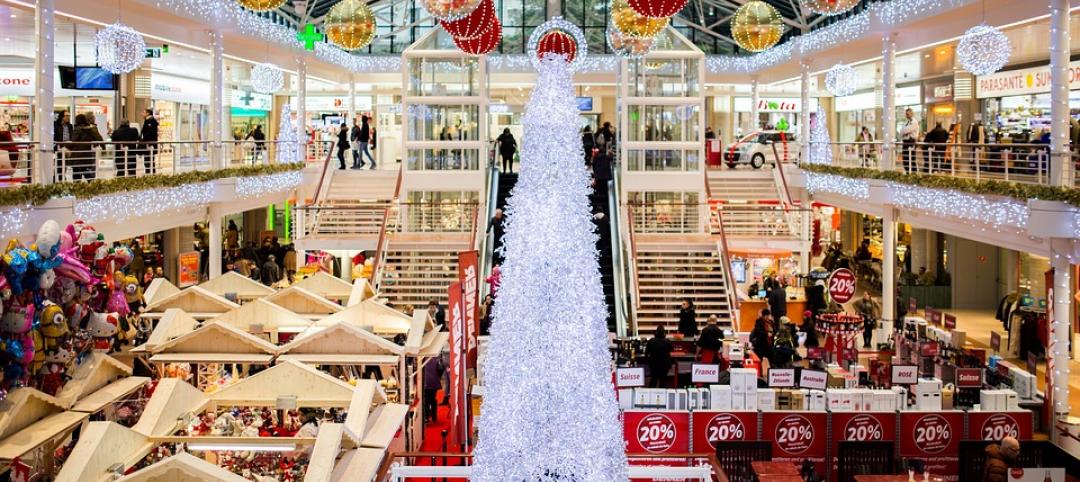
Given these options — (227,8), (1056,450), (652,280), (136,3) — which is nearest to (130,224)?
(136,3)

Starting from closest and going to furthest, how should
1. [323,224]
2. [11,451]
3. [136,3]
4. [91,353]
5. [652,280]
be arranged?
[11,451] → [91,353] → [136,3] → [652,280] → [323,224]

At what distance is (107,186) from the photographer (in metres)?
15.8

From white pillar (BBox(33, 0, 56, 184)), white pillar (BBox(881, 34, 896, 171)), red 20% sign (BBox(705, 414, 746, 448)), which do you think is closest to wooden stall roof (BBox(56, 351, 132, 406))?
white pillar (BBox(33, 0, 56, 184))

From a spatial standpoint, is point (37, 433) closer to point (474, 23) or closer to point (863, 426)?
point (863, 426)

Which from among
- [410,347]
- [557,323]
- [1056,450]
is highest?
[557,323]

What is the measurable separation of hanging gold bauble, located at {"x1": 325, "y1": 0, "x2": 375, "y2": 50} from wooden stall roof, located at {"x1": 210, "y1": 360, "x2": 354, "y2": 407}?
7.87 m

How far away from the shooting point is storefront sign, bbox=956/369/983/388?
43.7ft

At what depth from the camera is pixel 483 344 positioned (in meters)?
15.8

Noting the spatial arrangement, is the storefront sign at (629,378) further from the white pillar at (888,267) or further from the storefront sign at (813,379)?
the white pillar at (888,267)

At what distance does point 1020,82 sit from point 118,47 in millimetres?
16798

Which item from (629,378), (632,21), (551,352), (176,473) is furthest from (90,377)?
(632,21)

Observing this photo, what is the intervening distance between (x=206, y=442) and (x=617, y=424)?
16.5 ft

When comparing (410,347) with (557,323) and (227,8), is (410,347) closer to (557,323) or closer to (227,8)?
(557,323)

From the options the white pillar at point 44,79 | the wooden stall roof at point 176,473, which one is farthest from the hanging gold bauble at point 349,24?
the wooden stall roof at point 176,473
